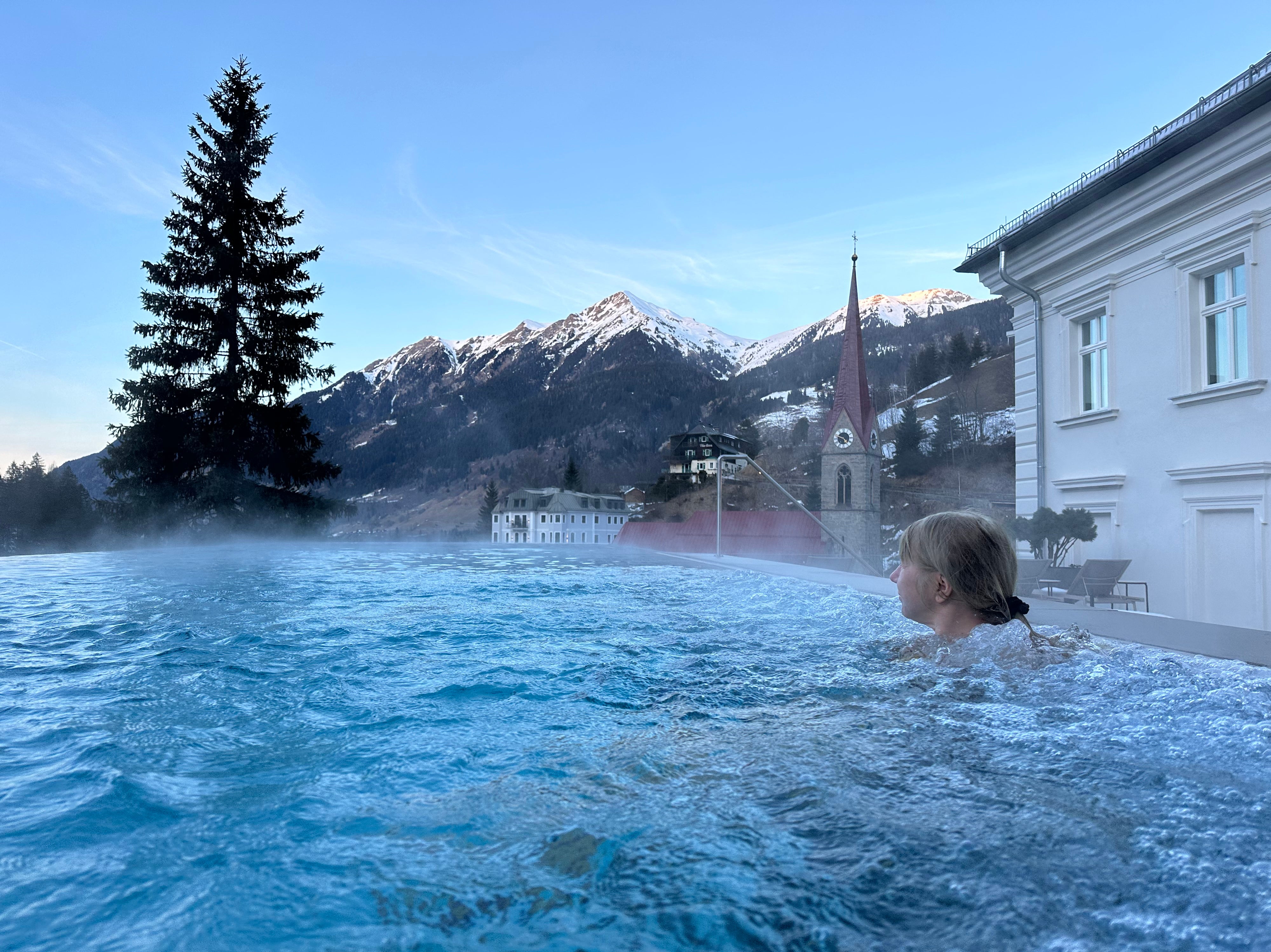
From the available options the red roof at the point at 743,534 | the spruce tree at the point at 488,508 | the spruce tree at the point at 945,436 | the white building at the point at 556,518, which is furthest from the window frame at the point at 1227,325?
the spruce tree at the point at 488,508

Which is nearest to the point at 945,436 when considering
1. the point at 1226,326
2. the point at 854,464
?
the point at 854,464

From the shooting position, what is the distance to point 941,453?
205 ft

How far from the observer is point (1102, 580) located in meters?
7.48

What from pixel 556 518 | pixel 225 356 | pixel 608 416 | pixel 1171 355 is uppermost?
pixel 608 416

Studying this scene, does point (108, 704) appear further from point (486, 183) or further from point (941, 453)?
point (941, 453)

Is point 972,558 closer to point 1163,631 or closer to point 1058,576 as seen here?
point 1163,631

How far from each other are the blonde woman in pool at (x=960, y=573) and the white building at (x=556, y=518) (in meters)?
68.4

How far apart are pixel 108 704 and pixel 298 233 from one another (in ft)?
63.7

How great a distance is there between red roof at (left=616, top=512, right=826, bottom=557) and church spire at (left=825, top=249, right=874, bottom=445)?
6633 millimetres

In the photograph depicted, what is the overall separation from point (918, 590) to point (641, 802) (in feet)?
5.43

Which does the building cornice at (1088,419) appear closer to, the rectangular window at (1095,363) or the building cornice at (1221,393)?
the rectangular window at (1095,363)

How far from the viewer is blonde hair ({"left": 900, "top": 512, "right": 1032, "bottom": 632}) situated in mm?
2805

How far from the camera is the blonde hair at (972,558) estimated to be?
280 cm

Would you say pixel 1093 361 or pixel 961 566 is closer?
pixel 961 566
